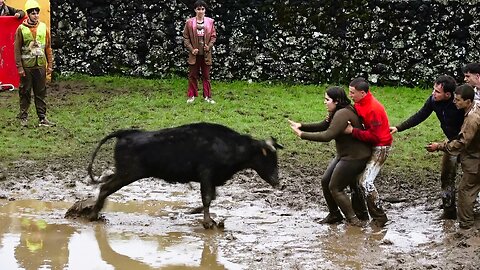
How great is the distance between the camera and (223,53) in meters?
17.5

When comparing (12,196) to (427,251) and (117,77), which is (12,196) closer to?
(427,251)

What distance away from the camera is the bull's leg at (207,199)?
8.73 metres

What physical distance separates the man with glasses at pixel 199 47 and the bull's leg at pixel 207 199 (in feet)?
22.8

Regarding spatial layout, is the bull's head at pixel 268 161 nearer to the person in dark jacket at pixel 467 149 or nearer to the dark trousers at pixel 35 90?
the person in dark jacket at pixel 467 149

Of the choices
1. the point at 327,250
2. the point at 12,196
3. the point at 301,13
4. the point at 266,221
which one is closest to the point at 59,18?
the point at 301,13

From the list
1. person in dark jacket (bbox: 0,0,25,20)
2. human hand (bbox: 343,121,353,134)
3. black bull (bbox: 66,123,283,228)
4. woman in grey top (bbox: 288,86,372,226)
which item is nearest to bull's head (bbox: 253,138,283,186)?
black bull (bbox: 66,123,283,228)

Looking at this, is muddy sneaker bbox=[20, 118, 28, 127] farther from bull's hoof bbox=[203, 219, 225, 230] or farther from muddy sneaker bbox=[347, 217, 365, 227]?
muddy sneaker bbox=[347, 217, 365, 227]

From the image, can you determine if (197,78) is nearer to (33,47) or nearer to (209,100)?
(209,100)

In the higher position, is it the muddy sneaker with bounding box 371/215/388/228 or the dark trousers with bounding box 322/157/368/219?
the dark trousers with bounding box 322/157/368/219

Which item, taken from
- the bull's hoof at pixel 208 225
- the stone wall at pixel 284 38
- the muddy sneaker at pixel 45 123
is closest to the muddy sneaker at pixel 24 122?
the muddy sneaker at pixel 45 123

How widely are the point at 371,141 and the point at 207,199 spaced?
176 cm

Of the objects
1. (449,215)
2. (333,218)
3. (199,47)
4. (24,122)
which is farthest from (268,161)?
(199,47)

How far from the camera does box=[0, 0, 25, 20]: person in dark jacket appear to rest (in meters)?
15.4

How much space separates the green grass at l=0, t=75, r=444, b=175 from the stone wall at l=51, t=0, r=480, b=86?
44 centimetres
